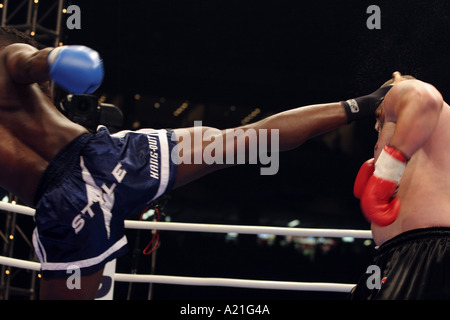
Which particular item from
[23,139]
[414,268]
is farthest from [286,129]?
[23,139]

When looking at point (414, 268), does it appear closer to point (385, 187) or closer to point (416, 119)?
point (385, 187)

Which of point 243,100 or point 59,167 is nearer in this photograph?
point 59,167

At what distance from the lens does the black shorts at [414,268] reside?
1077mm

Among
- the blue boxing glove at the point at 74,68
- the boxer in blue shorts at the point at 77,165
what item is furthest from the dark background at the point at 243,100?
the blue boxing glove at the point at 74,68

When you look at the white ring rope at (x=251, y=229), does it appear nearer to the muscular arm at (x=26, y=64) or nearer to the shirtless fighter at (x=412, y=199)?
the shirtless fighter at (x=412, y=199)

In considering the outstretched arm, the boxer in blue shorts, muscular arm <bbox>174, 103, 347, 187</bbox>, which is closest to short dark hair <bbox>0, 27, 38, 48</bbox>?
the boxer in blue shorts

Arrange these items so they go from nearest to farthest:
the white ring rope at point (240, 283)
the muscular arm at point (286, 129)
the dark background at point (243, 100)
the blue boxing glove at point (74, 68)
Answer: the blue boxing glove at point (74, 68) → the muscular arm at point (286, 129) → the white ring rope at point (240, 283) → the dark background at point (243, 100)

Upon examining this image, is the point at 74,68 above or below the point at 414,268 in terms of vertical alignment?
above

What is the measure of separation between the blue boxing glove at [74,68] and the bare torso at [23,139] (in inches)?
9.0

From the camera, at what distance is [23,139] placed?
4.18 feet

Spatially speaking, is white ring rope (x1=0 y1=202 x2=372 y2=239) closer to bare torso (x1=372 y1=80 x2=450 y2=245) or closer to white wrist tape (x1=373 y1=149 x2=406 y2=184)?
bare torso (x1=372 y1=80 x2=450 y2=245)

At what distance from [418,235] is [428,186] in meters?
0.12
